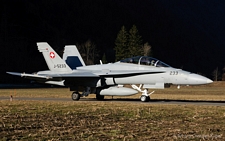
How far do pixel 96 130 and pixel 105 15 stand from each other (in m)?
141

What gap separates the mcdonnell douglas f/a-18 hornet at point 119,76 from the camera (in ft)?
84.5

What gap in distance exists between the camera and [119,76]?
90.2 feet

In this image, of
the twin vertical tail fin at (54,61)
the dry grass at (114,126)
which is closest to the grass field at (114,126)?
the dry grass at (114,126)

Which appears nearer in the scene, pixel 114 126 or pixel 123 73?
pixel 114 126

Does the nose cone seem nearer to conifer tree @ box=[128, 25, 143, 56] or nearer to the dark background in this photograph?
the dark background

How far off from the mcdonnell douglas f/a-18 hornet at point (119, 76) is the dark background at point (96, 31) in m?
57.2

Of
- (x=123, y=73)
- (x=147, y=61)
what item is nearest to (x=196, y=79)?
(x=147, y=61)

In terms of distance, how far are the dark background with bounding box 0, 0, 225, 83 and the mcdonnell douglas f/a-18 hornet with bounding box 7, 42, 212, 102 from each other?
188 feet

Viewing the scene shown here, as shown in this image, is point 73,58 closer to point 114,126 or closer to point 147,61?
point 147,61

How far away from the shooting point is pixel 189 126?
1377 centimetres

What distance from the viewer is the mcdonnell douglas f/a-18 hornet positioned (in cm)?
2575

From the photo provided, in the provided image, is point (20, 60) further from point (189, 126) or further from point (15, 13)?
point (189, 126)

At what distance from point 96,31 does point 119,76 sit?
4439 inches

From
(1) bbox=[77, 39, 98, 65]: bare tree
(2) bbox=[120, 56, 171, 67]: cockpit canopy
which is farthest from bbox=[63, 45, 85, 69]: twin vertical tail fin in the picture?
(1) bbox=[77, 39, 98, 65]: bare tree
